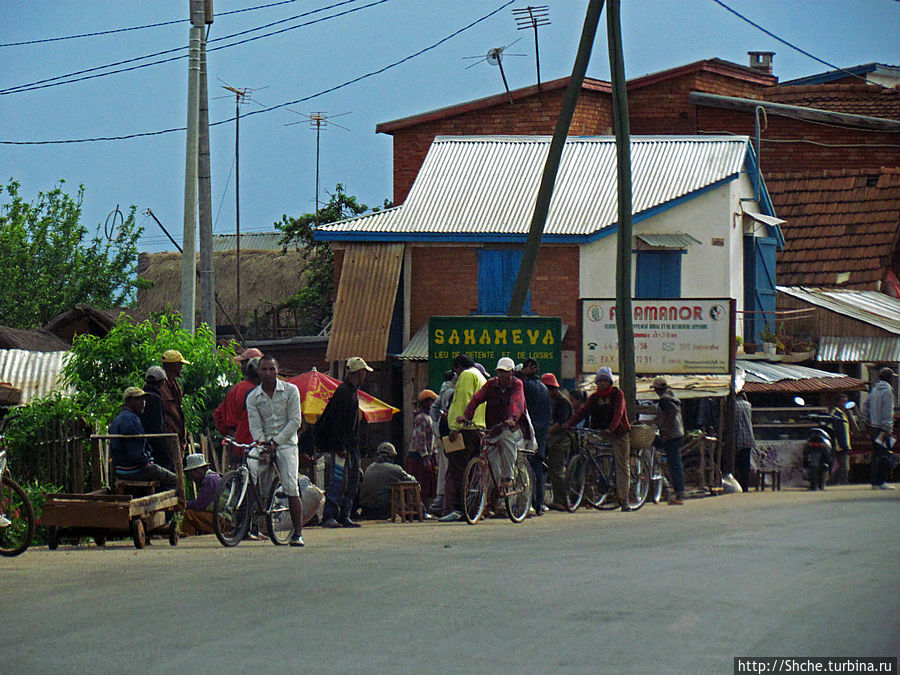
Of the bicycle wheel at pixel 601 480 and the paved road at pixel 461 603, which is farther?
the bicycle wheel at pixel 601 480

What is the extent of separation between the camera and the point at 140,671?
6441 mm

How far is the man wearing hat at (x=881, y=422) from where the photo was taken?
68.7ft

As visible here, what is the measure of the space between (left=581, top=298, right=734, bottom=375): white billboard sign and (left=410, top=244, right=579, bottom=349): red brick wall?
5869 mm

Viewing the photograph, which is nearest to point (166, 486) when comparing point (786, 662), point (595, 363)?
point (786, 662)

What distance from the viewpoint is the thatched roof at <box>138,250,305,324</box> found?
51.6 m

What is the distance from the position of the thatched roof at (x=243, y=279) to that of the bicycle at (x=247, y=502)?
37866 millimetres

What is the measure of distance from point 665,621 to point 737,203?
24.0 metres

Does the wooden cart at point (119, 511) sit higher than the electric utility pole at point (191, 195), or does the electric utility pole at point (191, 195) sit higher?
the electric utility pole at point (191, 195)

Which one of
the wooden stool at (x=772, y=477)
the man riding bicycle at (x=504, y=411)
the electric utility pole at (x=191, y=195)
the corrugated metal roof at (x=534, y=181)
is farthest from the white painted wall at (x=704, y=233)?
the man riding bicycle at (x=504, y=411)

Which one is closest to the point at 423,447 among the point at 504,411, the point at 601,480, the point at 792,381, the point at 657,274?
the point at 601,480

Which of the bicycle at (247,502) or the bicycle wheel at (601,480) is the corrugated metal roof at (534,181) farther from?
the bicycle at (247,502)

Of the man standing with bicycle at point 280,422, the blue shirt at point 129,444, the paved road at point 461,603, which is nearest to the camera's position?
the paved road at point 461,603

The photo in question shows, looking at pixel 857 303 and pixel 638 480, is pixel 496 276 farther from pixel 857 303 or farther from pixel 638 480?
pixel 638 480

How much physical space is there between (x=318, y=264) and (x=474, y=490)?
28578mm
